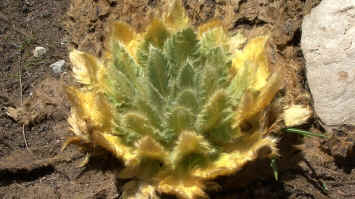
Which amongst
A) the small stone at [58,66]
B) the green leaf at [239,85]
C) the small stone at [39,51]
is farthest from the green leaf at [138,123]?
the small stone at [39,51]

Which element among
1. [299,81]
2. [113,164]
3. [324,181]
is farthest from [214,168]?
[299,81]

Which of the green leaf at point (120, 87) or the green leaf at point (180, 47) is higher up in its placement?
the green leaf at point (180, 47)

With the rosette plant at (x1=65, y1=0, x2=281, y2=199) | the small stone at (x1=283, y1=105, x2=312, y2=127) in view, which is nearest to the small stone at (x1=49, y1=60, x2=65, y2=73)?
the rosette plant at (x1=65, y1=0, x2=281, y2=199)

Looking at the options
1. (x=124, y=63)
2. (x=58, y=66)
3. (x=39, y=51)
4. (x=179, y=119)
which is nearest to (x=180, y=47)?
(x=124, y=63)

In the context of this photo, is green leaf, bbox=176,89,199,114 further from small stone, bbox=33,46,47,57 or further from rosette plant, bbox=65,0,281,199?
small stone, bbox=33,46,47,57

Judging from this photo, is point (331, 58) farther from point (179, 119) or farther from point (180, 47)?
point (179, 119)

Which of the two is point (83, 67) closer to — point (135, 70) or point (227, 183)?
point (135, 70)

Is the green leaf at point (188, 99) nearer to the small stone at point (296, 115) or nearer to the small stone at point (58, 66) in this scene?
the small stone at point (296, 115)
